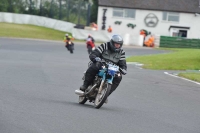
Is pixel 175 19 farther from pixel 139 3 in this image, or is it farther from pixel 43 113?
pixel 43 113

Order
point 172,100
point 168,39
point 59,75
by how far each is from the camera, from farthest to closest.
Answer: point 168,39, point 59,75, point 172,100

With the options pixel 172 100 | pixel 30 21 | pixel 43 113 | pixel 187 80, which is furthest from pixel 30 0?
pixel 43 113

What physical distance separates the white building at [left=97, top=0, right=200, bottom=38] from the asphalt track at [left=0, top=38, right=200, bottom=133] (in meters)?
47.6

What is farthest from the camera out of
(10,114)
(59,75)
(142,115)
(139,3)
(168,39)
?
(139,3)

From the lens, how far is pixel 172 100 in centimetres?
1555

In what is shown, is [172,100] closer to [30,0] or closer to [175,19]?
[175,19]

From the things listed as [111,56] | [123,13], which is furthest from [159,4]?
[111,56]

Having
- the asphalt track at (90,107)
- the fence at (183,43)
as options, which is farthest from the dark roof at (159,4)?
the asphalt track at (90,107)

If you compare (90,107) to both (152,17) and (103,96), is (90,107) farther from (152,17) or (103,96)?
(152,17)

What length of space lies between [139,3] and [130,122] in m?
59.3

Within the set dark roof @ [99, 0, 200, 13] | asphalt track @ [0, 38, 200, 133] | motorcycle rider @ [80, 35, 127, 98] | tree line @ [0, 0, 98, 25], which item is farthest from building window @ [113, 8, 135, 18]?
motorcycle rider @ [80, 35, 127, 98]

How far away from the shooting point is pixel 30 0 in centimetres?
7288

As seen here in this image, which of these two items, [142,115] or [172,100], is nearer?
[142,115]

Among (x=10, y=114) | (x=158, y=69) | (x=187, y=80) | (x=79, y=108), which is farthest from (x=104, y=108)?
(x=158, y=69)
